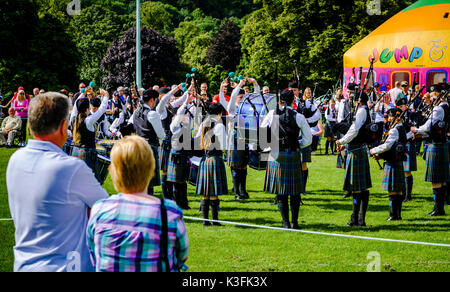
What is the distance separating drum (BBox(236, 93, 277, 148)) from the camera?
312 inches

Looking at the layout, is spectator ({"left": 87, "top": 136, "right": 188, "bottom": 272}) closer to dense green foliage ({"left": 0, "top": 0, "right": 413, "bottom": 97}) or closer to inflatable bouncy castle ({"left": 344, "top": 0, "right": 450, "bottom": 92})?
inflatable bouncy castle ({"left": 344, "top": 0, "right": 450, "bottom": 92})

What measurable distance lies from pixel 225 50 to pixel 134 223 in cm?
3979

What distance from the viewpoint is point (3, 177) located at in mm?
9227

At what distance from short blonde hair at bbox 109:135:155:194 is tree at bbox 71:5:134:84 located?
119ft

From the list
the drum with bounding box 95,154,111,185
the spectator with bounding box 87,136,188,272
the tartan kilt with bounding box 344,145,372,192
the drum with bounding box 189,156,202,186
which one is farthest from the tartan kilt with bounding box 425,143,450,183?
the spectator with bounding box 87,136,188,272

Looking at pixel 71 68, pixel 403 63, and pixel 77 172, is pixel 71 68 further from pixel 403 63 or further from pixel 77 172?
pixel 77 172

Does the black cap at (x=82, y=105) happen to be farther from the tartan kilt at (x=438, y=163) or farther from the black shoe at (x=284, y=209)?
the tartan kilt at (x=438, y=163)

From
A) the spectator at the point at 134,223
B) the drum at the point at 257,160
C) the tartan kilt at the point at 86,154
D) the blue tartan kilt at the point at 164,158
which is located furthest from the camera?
the drum at the point at 257,160

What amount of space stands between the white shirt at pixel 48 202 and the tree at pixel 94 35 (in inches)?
1419

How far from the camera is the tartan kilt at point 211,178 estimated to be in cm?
603

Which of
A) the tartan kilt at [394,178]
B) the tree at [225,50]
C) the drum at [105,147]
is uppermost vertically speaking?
the tree at [225,50]

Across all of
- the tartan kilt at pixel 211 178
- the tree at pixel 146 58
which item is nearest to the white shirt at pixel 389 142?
the tartan kilt at pixel 211 178

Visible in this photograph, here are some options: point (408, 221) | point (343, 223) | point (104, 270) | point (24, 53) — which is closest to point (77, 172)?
point (104, 270)

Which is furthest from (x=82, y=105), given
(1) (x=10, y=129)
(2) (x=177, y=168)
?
(1) (x=10, y=129)
